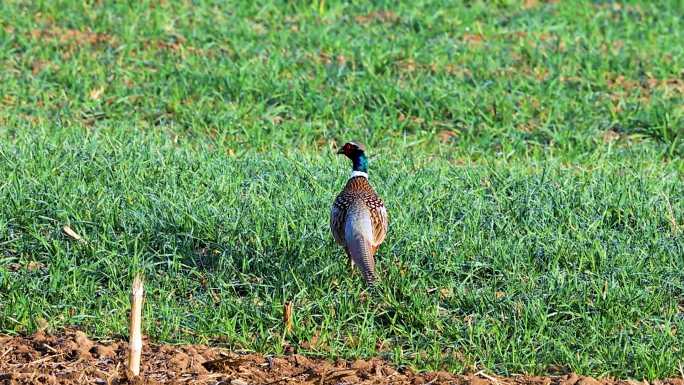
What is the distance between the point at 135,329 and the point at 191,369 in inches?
20.6

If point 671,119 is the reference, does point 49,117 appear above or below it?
above

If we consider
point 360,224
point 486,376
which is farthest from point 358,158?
point 486,376

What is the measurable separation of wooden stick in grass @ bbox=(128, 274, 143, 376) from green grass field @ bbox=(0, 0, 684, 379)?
63cm

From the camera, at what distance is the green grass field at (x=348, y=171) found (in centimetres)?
611

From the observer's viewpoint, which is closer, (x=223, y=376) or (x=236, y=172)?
(x=223, y=376)

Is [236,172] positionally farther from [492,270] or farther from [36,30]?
[36,30]

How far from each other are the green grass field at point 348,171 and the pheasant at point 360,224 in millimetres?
220

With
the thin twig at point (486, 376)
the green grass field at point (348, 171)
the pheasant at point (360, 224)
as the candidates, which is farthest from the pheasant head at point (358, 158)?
the thin twig at point (486, 376)

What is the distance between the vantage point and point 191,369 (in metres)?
5.59

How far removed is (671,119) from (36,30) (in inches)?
216

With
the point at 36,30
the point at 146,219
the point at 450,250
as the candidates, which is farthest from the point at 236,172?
the point at 36,30

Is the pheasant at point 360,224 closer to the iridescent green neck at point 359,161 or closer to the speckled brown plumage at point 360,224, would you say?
the speckled brown plumage at point 360,224

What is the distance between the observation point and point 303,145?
29.8ft

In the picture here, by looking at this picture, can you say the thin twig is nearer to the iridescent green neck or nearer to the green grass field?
the green grass field
